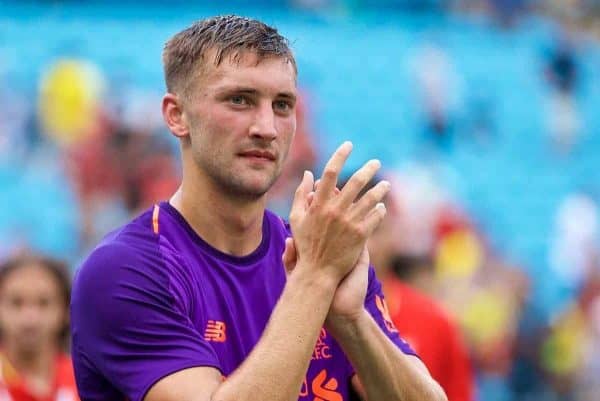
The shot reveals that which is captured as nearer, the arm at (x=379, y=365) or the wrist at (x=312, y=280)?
the wrist at (x=312, y=280)

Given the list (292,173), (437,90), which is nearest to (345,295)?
(292,173)

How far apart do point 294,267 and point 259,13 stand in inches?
624

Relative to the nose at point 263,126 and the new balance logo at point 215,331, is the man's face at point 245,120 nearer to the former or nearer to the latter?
the nose at point 263,126

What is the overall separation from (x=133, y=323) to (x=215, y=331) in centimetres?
22

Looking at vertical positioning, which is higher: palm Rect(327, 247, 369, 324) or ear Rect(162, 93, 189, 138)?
ear Rect(162, 93, 189, 138)

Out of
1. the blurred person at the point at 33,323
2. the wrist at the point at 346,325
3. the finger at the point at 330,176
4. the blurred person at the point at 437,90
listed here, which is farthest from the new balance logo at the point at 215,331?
the blurred person at the point at 437,90

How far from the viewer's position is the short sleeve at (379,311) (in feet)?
11.7

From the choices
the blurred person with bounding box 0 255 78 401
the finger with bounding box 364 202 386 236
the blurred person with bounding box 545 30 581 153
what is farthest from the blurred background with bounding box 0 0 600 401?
the finger with bounding box 364 202 386 236

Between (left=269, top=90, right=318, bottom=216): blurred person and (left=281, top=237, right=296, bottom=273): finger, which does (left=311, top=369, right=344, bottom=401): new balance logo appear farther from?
(left=269, top=90, right=318, bottom=216): blurred person

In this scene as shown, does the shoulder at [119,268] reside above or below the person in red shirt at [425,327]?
below

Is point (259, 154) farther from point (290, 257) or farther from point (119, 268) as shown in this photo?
point (119, 268)

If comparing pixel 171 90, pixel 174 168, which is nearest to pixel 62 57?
pixel 174 168

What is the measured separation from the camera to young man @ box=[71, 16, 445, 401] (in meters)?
3.14

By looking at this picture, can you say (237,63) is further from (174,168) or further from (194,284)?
(174,168)
